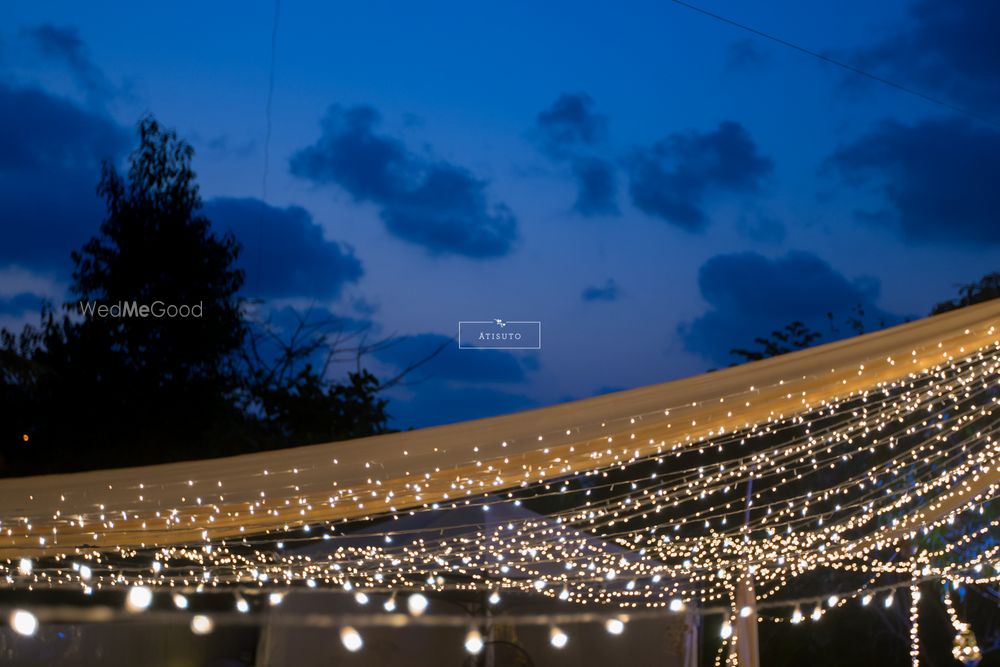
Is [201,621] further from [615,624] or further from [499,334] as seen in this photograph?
[499,334]

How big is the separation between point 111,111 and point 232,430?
613 cm

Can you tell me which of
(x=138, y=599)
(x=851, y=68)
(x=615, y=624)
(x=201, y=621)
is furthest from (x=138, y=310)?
(x=201, y=621)

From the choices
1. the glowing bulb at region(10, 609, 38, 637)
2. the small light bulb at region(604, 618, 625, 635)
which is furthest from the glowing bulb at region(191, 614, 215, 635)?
the small light bulb at region(604, 618, 625, 635)

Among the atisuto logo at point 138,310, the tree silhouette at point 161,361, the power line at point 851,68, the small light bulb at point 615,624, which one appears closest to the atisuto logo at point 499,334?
the tree silhouette at point 161,361

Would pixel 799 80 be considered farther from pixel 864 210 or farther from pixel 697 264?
pixel 697 264

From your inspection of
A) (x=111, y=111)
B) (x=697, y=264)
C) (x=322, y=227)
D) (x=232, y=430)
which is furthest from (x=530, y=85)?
(x=232, y=430)

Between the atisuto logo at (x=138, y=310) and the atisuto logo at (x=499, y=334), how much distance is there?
229cm

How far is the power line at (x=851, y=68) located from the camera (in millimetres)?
4078

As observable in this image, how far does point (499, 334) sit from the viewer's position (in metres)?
8.10

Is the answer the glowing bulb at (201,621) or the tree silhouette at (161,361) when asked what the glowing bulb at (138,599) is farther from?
the tree silhouette at (161,361)

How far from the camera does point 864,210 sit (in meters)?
11.1

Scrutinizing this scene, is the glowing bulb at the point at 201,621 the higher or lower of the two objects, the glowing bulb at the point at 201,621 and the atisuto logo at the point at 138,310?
the lower

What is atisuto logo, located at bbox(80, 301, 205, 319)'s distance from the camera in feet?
26.1

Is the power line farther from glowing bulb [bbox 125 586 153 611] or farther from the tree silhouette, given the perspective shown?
the tree silhouette
